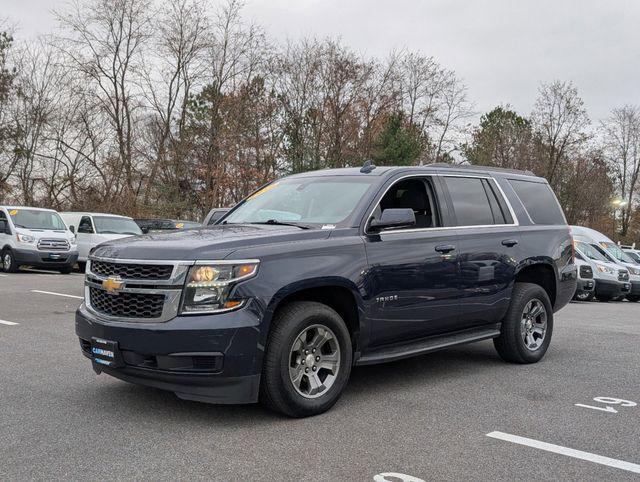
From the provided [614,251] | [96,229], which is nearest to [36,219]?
[96,229]

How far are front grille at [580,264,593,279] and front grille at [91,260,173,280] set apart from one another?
1603cm

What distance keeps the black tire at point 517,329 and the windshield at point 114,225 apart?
15266 millimetres

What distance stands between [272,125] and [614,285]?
22.6 metres

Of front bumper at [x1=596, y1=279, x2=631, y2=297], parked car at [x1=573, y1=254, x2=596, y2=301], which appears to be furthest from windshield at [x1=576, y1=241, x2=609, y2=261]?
front bumper at [x1=596, y1=279, x2=631, y2=297]

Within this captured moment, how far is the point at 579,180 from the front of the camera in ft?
155

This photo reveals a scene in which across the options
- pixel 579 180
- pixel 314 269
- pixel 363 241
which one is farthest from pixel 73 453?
pixel 579 180

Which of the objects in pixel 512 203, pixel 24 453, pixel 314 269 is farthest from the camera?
pixel 512 203

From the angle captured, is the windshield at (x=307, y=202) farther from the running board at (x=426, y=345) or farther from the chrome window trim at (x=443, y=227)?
the running board at (x=426, y=345)

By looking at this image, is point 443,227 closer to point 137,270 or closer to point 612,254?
point 137,270

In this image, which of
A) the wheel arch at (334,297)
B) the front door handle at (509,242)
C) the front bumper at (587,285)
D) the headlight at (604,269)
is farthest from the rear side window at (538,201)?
the headlight at (604,269)

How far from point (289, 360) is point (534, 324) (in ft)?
11.1

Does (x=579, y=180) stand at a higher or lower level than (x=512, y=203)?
higher

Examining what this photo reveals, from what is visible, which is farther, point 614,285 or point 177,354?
point 614,285

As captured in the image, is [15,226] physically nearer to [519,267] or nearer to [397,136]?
[519,267]
